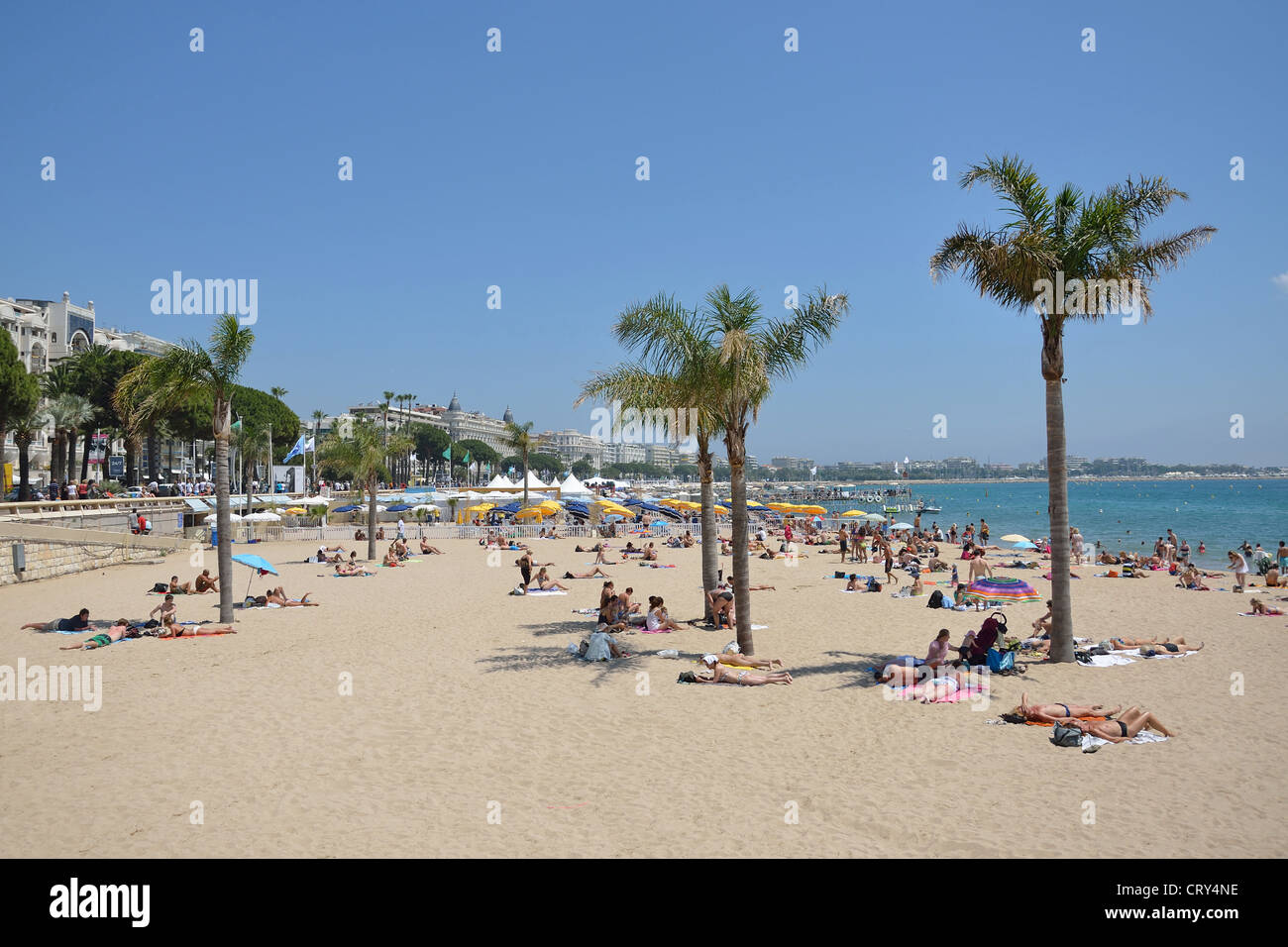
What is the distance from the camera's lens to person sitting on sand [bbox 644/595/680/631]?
524 inches

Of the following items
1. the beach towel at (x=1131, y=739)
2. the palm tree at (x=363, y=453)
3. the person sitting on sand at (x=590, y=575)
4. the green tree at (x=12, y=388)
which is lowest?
the person sitting on sand at (x=590, y=575)

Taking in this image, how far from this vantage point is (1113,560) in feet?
86.4

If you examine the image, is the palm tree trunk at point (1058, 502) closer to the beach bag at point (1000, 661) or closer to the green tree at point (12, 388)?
the beach bag at point (1000, 661)

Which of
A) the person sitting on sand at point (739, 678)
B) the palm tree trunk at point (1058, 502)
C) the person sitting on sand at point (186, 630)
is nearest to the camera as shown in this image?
the person sitting on sand at point (739, 678)

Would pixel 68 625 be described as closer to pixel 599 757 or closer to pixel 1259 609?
pixel 599 757

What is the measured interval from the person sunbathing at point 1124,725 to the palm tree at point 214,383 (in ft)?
42.6

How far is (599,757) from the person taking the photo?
722 cm

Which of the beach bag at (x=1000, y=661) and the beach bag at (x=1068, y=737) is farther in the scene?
the beach bag at (x=1000, y=661)

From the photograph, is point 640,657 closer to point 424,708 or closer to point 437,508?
point 424,708

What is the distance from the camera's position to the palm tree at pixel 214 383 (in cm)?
1370

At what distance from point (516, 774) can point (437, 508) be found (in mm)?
40466

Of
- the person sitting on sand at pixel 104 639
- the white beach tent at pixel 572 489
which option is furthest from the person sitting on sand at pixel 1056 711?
the white beach tent at pixel 572 489

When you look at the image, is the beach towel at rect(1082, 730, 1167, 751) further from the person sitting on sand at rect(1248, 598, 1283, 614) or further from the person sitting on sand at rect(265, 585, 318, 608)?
the person sitting on sand at rect(265, 585, 318, 608)

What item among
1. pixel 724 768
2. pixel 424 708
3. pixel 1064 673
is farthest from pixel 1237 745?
pixel 424 708
